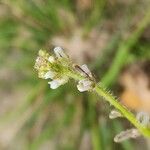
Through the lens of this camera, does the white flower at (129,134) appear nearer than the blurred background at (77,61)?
Yes

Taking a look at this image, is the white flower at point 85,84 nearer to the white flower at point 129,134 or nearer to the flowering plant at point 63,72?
the flowering plant at point 63,72

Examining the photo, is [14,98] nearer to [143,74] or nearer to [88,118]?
[88,118]

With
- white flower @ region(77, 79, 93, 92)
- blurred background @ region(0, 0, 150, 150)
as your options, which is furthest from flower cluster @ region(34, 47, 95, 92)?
blurred background @ region(0, 0, 150, 150)

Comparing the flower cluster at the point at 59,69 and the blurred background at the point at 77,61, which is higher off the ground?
the blurred background at the point at 77,61

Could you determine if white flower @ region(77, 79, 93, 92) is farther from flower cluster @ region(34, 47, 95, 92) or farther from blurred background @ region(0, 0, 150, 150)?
blurred background @ region(0, 0, 150, 150)

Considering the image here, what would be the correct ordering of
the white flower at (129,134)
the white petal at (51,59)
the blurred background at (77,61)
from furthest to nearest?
1. the blurred background at (77,61)
2. the white flower at (129,134)
3. the white petal at (51,59)

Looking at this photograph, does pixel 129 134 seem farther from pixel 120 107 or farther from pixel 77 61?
pixel 77 61

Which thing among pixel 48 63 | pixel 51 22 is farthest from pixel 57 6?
pixel 48 63

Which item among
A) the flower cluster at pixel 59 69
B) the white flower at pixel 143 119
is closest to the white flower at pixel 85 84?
the flower cluster at pixel 59 69
